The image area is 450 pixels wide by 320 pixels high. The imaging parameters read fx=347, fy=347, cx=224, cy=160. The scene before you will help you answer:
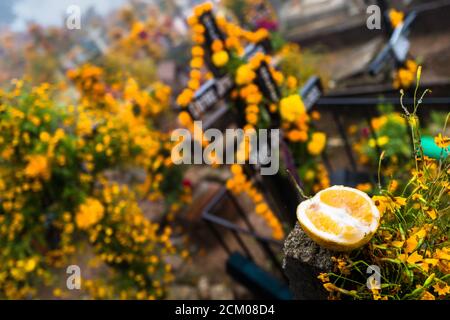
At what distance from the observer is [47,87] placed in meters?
3.84

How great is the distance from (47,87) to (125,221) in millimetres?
1757

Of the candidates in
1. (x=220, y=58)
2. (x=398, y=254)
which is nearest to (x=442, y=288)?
(x=398, y=254)

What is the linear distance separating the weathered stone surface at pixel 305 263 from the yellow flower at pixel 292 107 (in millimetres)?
1931

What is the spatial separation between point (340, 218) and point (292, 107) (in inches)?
83.4

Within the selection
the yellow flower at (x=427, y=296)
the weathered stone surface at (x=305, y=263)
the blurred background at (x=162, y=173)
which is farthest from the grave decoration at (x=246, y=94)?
the yellow flower at (x=427, y=296)

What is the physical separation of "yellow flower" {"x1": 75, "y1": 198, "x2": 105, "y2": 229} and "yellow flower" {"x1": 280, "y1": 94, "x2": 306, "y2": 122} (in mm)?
2241

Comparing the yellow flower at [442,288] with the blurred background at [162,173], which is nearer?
the yellow flower at [442,288]

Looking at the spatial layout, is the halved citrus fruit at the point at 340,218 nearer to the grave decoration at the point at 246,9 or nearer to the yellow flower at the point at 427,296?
the yellow flower at the point at 427,296

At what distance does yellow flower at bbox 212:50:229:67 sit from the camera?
3.44m

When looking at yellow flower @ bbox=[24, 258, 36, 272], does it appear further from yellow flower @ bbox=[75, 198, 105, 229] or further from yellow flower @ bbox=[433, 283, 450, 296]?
yellow flower @ bbox=[433, 283, 450, 296]

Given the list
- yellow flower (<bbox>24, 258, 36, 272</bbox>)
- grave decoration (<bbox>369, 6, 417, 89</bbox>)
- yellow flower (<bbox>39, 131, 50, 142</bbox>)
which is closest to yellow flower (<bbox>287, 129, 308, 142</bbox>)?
grave decoration (<bbox>369, 6, 417, 89</bbox>)

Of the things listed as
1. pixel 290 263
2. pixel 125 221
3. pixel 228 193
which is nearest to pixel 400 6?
pixel 228 193

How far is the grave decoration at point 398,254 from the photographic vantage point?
1.28m
